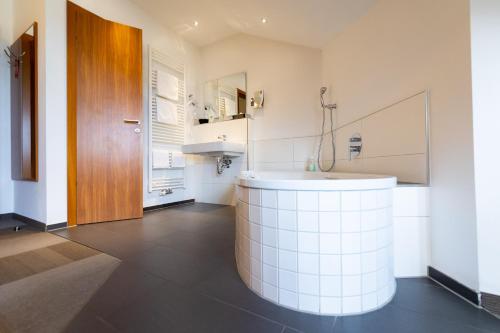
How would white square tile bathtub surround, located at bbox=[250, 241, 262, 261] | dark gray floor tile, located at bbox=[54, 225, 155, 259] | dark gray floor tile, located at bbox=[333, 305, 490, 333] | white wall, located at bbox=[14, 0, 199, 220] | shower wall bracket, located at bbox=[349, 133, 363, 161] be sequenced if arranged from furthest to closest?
white wall, located at bbox=[14, 0, 199, 220] → shower wall bracket, located at bbox=[349, 133, 363, 161] → dark gray floor tile, located at bbox=[54, 225, 155, 259] → white square tile bathtub surround, located at bbox=[250, 241, 262, 261] → dark gray floor tile, located at bbox=[333, 305, 490, 333]

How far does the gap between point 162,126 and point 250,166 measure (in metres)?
1.34

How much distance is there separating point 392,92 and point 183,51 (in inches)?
120

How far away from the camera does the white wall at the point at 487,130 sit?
0.92 metres

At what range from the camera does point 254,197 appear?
3.33 feet

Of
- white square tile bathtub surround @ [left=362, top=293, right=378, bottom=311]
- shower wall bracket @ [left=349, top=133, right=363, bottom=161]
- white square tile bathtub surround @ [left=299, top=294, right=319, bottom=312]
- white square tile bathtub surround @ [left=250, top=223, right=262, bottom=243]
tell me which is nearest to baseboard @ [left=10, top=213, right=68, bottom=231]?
white square tile bathtub surround @ [left=250, top=223, right=262, bottom=243]

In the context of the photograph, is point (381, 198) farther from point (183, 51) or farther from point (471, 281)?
point (183, 51)

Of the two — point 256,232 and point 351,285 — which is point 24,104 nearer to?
point 256,232

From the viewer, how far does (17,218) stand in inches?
95.0

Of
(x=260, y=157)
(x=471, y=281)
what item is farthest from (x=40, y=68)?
(x=471, y=281)

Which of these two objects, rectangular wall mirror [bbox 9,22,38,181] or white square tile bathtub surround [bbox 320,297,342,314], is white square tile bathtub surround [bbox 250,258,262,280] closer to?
white square tile bathtub surround [bbox 320,297,342,314]

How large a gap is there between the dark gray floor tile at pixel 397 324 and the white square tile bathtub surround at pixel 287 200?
0.46m

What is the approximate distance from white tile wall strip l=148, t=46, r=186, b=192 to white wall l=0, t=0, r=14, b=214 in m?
1.45

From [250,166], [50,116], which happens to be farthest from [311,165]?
[50,116]

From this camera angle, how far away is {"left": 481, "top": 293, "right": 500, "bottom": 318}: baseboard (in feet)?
2.89
